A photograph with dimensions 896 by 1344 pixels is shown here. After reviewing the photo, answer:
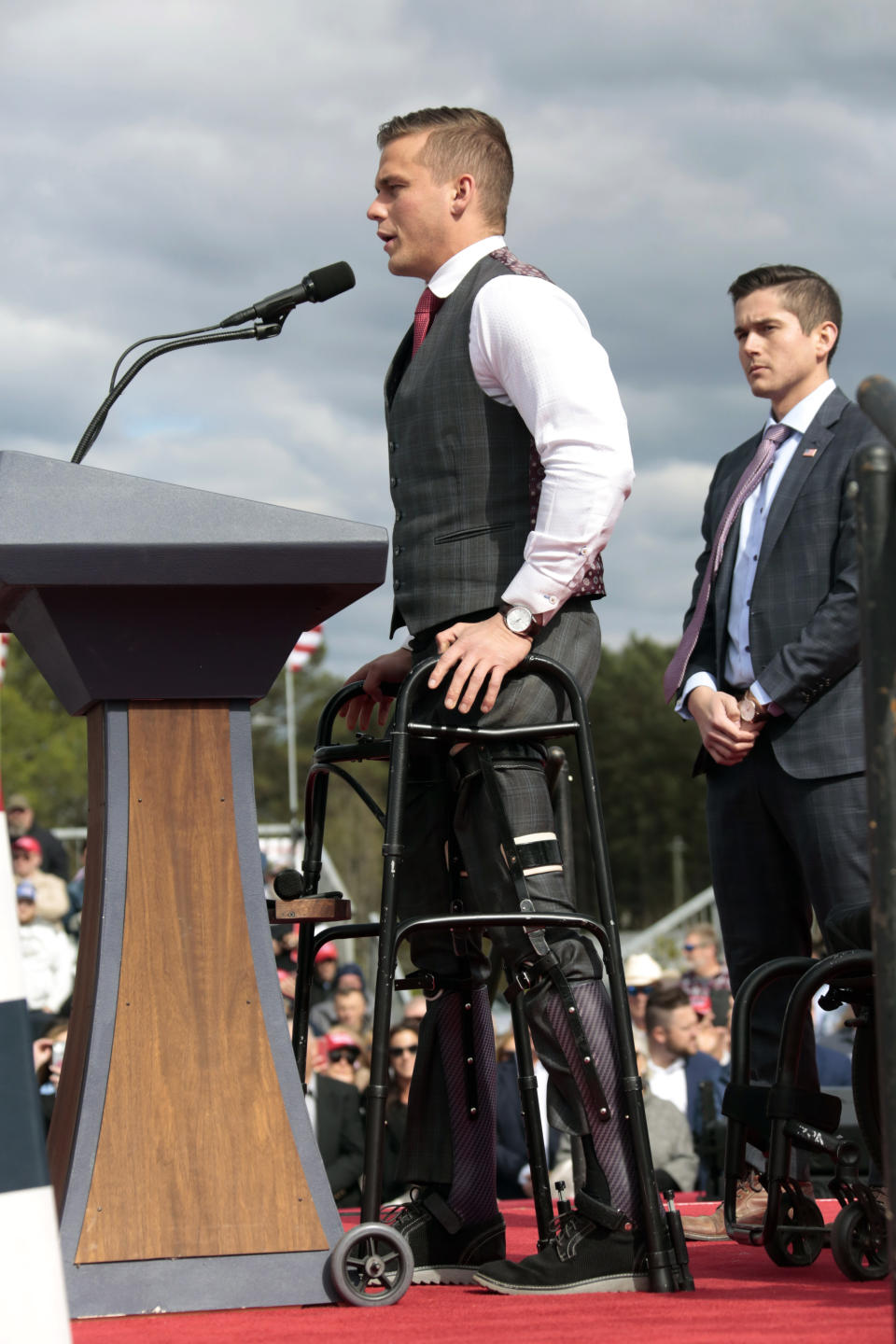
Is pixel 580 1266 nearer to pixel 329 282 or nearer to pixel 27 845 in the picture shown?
pixel 329 282

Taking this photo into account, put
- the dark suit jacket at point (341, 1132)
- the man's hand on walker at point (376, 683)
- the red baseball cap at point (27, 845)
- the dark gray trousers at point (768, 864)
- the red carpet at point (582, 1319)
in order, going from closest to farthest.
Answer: the red carpet at point (582, 1319)
the dark gray trousers at point (768, 864)
the man's hand on walker at point (376, 683)
the dark suit jacket at point (341, 1132)
the red baseball cap at point (27, 845)

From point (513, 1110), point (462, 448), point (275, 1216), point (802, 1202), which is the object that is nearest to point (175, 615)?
point (462, 448)

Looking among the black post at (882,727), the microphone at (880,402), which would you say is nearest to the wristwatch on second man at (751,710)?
the microphone at (880,402)

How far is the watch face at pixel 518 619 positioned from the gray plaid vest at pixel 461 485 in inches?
5.8

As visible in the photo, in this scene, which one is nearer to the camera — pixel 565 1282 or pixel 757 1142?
pixel 565 1282

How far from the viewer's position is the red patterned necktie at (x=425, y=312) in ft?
9.89

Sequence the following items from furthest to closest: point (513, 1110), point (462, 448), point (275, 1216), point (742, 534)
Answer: point (513, 1110)
point (742, 534)
point (462, 448)
point (275, 1216)

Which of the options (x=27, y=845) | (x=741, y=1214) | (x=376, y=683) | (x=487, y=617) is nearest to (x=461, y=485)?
(x=487, y=617)

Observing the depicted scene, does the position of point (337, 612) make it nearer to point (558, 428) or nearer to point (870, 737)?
point (558, 428)

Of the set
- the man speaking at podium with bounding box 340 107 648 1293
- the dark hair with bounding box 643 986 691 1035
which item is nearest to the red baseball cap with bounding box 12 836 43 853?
the dark hair with bounding box 643 986 691 1035

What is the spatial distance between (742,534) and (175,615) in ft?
4.94

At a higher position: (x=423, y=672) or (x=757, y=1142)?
(x=423, y=672)

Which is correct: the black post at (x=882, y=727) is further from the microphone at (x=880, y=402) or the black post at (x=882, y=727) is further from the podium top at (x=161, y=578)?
the podium top at (x=161, y=578)

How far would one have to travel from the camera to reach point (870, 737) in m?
1.30
